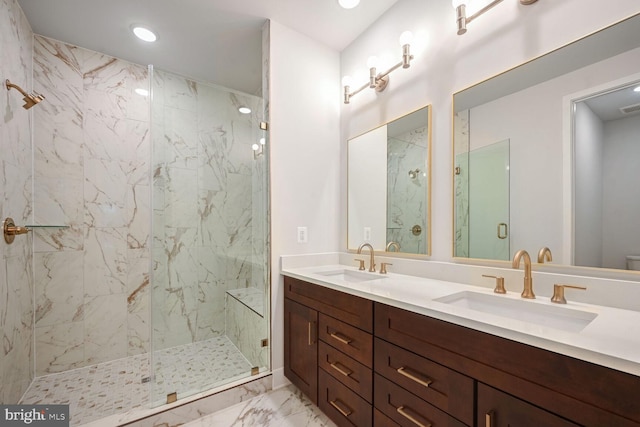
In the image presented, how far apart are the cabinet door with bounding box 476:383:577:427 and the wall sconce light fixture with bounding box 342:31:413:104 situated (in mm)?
1650

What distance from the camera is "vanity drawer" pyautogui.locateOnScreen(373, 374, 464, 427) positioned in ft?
3.07

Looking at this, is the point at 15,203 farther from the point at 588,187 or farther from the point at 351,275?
the point at 588,187

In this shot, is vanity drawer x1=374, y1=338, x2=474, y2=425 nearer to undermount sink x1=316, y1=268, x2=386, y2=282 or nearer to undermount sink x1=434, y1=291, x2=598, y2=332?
undermount sink x1=434, y1=291, x2=598, y2=332

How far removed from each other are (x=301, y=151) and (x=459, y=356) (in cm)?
167

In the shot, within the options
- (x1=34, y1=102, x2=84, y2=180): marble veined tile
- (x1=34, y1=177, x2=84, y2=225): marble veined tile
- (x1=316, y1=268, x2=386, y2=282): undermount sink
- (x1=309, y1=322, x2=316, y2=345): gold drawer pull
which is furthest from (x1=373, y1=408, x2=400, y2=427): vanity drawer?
(x1=34, y1=102, x2=84, y2=180): marble veined tile

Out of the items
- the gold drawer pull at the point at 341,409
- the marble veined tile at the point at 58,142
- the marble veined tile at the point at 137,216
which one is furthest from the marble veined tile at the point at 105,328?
the gold drawer pull at the point at 341,409

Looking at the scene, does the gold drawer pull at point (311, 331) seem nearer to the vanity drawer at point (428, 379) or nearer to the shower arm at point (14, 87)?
the vanity drawer at point (428, 379)

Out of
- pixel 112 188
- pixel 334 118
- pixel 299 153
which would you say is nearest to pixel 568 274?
pixel 299 153

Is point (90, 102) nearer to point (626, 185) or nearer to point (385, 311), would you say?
point (385, 311)

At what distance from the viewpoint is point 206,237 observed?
226cm

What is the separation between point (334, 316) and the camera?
1.45m

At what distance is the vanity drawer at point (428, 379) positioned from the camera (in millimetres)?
862

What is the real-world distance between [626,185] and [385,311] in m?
1.01

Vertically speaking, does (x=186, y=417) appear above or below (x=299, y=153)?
below
